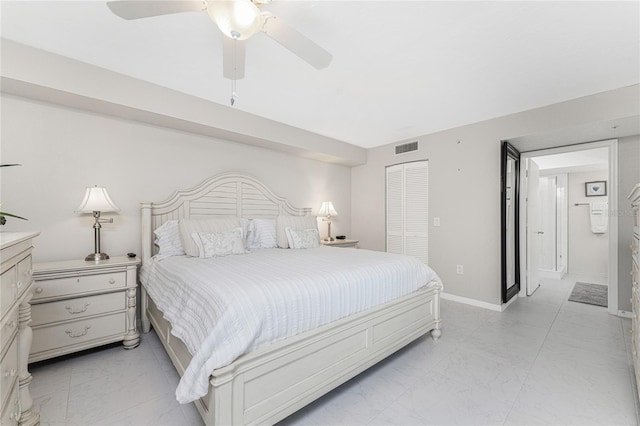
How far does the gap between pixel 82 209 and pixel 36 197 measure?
0.41m

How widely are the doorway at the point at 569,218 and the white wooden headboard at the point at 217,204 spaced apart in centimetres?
400

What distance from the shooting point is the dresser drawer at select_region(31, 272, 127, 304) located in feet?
6.96

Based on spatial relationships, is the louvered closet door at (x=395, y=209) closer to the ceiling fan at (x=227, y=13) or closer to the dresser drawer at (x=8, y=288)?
the ceiling fan at (x=227, y=13)

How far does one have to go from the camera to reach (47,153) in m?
2.53

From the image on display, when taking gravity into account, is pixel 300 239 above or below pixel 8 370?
above

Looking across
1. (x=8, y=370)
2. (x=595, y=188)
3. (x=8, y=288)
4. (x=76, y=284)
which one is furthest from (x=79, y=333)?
(x=595, y=188)

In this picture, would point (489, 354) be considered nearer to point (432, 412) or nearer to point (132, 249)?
point (432, 412)

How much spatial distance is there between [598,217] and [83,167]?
784 centimetres

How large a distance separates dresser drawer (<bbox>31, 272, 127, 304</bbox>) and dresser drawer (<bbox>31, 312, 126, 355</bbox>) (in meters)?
0.25

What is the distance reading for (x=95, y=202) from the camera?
253 cm

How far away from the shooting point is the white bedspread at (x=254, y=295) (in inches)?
52.9

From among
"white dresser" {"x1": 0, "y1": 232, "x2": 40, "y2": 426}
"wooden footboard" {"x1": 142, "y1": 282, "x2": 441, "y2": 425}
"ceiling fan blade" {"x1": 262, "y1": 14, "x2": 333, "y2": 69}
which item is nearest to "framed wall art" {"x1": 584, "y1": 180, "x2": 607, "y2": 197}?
"wooden footboard" {"x1": 142, "y1": 282, "x2": 441, "y2": 425}

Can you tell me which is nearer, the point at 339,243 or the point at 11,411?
the point at 11,411

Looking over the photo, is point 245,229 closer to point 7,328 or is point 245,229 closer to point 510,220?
point 7,328
